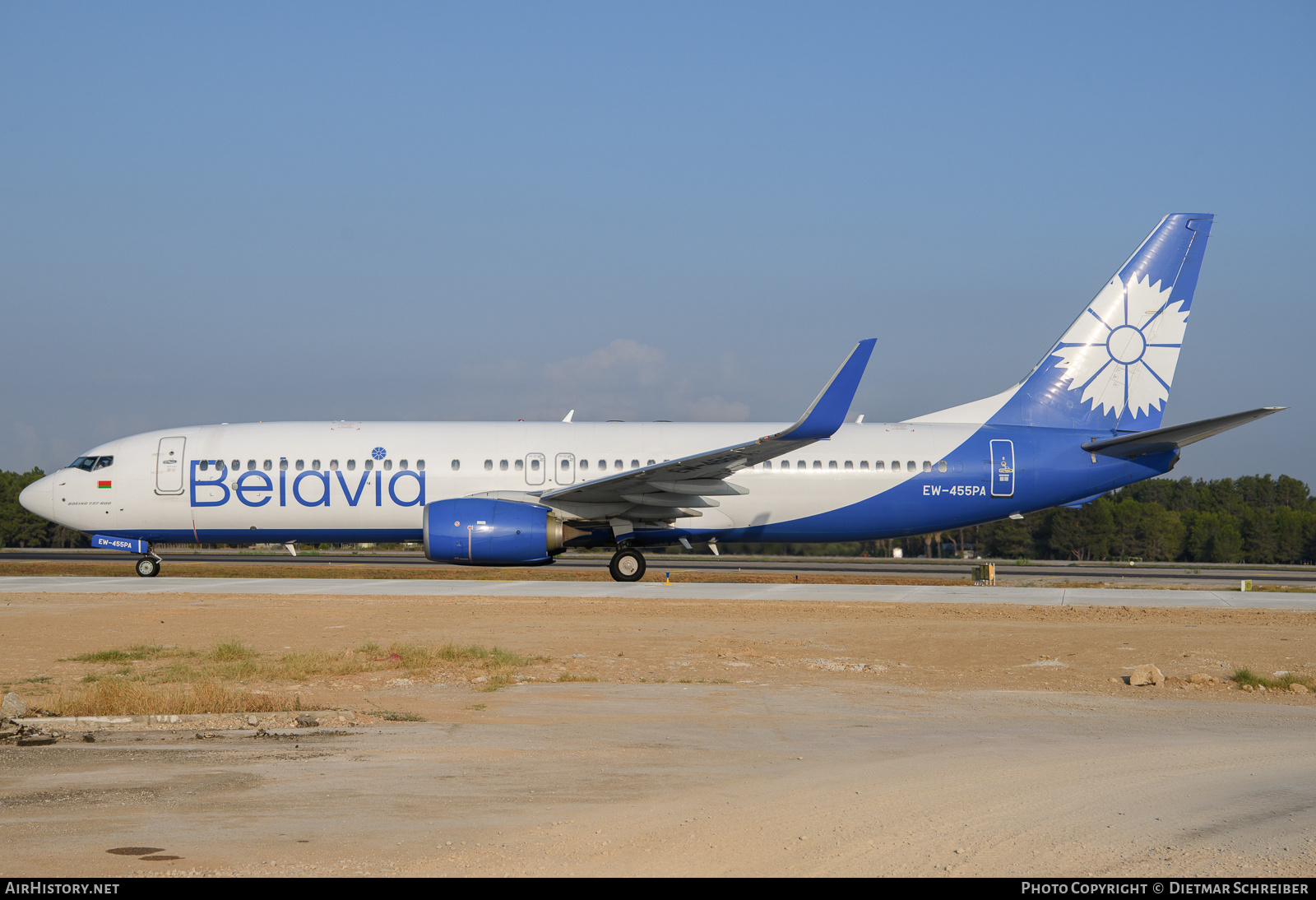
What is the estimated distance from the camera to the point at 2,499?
74.6m

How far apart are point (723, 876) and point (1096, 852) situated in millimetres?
1954

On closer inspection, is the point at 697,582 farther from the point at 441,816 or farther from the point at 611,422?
the point at 441,816

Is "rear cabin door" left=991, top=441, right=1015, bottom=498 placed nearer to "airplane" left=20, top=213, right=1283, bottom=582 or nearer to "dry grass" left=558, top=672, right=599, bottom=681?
"airplane" left=20, top=213, right=1283, bottom=582

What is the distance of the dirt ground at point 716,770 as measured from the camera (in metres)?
5.07

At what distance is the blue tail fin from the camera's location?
2428 cm

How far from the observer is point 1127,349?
24.3 m

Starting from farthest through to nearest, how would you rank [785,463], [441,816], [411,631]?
[785,463]
[411,631]
[441,816]

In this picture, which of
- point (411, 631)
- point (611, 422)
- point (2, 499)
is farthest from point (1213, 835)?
point (2, 499)

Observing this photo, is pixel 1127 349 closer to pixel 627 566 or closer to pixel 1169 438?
pixel 1169 438

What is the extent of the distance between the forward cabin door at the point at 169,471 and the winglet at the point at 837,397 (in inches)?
541

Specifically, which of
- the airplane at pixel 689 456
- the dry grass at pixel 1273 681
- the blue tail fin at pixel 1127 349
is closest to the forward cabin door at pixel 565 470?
the airplane at pixel 689 456

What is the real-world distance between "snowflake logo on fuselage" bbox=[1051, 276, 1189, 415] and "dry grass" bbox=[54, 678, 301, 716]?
67.9ft

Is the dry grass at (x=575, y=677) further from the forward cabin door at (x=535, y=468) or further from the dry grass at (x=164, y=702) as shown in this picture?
the forward cabin door at (x=535, y=468)

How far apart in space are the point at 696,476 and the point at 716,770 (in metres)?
14.7
